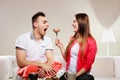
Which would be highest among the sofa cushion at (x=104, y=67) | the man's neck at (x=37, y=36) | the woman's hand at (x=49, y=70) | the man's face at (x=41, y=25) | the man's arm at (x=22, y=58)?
the man's face at (x=41, y=25)

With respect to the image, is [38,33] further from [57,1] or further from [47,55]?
[57,1]

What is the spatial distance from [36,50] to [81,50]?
1.31 feet

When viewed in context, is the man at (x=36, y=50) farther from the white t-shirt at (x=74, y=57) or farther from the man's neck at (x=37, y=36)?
the white t-shirt at (x=74, y=57)

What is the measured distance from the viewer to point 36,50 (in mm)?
2096

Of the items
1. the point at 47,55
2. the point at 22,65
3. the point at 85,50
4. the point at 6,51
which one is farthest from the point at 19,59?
the point at 6,51

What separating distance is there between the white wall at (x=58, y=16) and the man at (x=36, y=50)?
3.62ft

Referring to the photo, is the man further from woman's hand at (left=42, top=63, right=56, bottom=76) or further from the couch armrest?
the couch armrest

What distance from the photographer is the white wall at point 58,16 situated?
10.5ft

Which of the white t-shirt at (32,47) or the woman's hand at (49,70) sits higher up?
the white t-shirt at (32,47)

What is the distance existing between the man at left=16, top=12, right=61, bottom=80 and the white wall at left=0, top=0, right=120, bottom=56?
110 centimetres

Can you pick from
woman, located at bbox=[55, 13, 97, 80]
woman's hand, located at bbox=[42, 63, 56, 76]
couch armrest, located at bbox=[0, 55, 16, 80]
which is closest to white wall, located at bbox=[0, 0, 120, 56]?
couch armrest, located at bbox=[0, 55, 16, 80]

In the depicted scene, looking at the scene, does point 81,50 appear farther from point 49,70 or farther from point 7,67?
point 7,67

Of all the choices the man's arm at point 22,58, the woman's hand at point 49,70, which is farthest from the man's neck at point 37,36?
the woman's hand at point 49,70

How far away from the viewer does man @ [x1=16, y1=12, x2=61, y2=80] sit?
2.02 m
